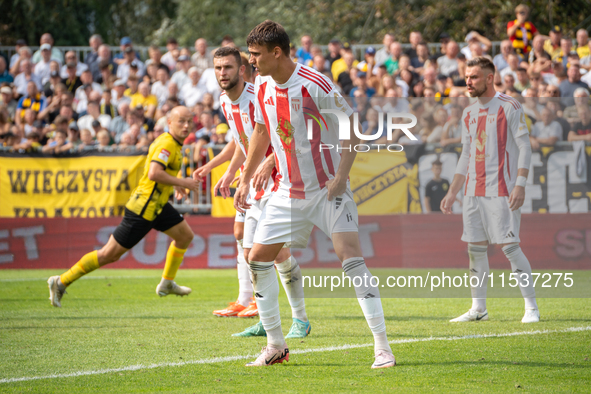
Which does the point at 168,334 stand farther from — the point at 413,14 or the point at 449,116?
the point at 413,14

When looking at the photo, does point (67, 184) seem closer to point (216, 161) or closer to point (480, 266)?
point (216, 161)

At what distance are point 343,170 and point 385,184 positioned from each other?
7.80m

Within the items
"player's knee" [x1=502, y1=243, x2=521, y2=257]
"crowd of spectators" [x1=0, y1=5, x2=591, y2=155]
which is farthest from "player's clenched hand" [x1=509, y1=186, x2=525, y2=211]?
→ "crowd of spectators" [x1=0, y1=5, x2=591, y2=155]

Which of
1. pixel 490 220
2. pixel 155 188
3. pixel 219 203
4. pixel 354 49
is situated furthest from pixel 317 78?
pixel 354 49

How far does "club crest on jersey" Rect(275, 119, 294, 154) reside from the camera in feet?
17.3

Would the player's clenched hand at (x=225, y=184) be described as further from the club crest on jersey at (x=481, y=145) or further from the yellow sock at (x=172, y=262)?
the club crest on jersey at (x=481, y=145)

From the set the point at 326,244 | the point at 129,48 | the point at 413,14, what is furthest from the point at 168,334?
the point at 413,14

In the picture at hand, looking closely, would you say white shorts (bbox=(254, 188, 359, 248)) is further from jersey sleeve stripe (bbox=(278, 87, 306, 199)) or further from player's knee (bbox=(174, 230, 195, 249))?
player's knee (bbox=(174, 230, 195, 249))

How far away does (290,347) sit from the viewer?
6.08 m

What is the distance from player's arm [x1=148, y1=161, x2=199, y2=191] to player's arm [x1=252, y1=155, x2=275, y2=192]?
8.48ft

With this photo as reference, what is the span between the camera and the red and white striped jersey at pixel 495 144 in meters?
7.24

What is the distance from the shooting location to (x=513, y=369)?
504cm

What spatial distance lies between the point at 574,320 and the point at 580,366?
84.4 inches

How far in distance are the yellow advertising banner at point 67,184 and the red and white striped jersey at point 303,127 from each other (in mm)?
8794
